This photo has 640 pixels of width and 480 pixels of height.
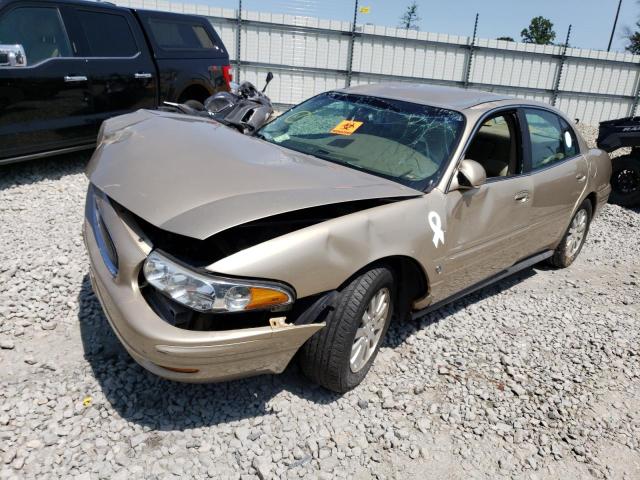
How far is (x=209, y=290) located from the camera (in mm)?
2176

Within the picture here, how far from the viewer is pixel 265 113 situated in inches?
243

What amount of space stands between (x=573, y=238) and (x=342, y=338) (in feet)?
11.2

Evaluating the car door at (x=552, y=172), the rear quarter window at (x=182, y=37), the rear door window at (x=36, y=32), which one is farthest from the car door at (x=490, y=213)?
the rear quarter window at (x=182, y=37)

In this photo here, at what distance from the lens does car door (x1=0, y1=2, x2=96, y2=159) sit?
5082 millimetres

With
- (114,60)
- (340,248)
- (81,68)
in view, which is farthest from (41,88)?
(340,248)

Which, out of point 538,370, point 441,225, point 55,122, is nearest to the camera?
point 441,225

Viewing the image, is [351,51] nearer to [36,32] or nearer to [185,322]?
[36,32]

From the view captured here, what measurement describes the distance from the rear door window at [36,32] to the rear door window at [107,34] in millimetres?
312

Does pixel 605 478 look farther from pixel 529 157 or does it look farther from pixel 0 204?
pixel 0 204

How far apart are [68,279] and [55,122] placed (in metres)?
2.66

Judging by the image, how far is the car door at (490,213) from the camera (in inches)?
126

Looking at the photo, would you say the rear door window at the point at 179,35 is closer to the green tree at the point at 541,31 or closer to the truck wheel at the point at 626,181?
the truck wheel at the point at 626,181

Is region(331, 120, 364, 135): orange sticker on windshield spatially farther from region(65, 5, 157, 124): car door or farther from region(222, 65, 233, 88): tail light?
region(222, 65, 233, 88): tail light

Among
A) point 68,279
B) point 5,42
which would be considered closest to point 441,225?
point 68,279
